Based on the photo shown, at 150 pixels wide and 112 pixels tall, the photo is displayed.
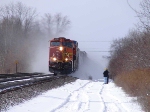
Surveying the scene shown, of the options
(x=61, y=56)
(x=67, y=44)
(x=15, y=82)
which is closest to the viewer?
(x=15, y=82)

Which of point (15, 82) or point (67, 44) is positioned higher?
point (67, 44)

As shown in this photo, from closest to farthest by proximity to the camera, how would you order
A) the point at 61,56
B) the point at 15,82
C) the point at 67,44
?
the point at 15,82
the point at 61,56
the point at 67,44

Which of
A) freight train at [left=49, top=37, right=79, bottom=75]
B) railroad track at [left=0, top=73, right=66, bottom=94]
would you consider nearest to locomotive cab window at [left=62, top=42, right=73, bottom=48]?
freight train at [left=49, top=37, right=79, bottom=75]

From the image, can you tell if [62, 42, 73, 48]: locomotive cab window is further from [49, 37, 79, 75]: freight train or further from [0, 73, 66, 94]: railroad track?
[0, 73, 66, 94]: railroad track

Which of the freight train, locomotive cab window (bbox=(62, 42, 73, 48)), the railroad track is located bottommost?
the railroad track

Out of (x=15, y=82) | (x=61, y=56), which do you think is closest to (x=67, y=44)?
(x=61, y=56)

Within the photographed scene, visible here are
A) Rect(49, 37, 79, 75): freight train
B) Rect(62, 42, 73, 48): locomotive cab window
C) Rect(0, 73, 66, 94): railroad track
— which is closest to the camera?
Rect(0, 73, 66, 94): railroad track

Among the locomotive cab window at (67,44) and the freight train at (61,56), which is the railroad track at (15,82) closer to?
the freight train at (61,56)

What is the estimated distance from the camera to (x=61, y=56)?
116 ft

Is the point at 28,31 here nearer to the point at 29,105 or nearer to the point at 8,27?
the point at 8,27

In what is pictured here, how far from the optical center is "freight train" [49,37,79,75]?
35406 mm

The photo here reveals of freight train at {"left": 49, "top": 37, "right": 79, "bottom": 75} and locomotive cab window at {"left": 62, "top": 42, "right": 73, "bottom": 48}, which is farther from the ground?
locomotive cab window at {"left": 62, "top": 42, "right": 73, "bottom": 48}

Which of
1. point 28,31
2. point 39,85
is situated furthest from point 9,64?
point 39,85

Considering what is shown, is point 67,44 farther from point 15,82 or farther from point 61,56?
point 15,82
